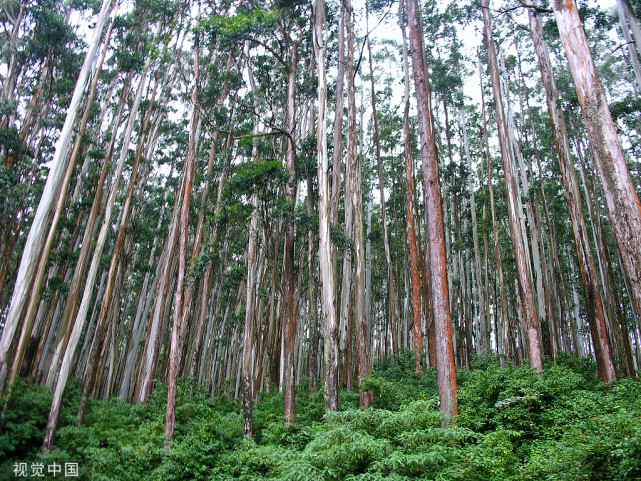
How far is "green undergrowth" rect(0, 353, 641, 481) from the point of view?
4230 mm

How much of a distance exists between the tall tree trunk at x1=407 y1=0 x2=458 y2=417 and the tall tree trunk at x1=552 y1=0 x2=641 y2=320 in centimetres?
226

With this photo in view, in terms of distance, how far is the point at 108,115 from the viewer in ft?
52.6

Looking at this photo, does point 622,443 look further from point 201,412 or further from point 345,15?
point 345,15

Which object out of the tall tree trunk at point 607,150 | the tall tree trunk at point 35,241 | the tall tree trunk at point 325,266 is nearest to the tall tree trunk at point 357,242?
the tall tree trunk at point 325,266

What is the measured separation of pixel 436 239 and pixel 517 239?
4.18 meters

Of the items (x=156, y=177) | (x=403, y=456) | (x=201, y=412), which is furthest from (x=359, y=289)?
(x=156, y=177)

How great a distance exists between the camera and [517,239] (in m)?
9.46

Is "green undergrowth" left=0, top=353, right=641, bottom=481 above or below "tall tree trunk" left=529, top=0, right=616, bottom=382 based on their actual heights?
below

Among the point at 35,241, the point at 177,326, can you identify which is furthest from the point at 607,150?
the point at 35,241

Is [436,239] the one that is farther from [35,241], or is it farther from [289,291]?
[35,241]

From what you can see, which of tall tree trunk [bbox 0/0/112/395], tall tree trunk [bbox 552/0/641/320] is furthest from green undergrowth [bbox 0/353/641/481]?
tall tree trunk [bbox 0/0/112/395]

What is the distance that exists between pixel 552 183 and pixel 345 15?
13859 millimetres

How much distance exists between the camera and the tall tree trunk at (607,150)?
438 centimetres

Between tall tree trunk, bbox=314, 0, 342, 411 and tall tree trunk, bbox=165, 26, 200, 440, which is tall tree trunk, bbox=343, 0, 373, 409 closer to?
tall tree trunk, bbox=314, 0, 342, 411
